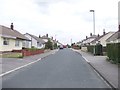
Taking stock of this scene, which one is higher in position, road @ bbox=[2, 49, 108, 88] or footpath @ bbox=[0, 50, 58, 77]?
footpath @ bbox=[0, 50, 58, 77]

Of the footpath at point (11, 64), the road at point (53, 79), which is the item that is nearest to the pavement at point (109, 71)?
the road at point (53, 79)

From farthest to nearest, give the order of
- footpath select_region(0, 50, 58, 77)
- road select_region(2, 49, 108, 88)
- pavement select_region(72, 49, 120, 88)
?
1. footpath select_region(0, 50, 58, 77)
2. pavement select_region(72, 49, 120, 88)
3. road select_region(2, 49, 108, 88)

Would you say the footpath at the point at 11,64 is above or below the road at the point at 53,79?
above

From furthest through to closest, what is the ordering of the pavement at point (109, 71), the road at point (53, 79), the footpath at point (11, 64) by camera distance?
the footpath at point (11, 64) → the pavement at point (109, 71) → the road at point (53, 79)

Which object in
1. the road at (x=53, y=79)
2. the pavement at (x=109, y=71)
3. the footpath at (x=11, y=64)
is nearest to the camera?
the road at (x=53, y=79)

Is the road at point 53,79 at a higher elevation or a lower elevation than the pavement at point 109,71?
lower

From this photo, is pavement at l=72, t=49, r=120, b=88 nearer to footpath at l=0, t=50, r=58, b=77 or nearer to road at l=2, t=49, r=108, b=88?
road at l=2, t=49, r=108, b=88

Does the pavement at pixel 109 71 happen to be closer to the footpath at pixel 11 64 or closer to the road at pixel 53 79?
the road at pixel 53 79

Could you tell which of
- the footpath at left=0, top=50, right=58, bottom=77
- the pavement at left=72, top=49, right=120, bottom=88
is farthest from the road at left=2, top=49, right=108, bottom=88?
the footpath at left=0, top=50, right=58, bottom=77

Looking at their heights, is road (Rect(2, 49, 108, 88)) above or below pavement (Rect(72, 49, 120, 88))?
below

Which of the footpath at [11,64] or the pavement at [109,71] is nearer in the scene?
the pavement at [109,71]

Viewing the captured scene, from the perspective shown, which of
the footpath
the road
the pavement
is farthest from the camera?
the footpath

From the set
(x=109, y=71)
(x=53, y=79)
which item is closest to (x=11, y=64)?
(x=109, y=71)

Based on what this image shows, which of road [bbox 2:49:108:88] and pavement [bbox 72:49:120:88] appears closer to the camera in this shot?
road [bbox 2:49:108:88]
